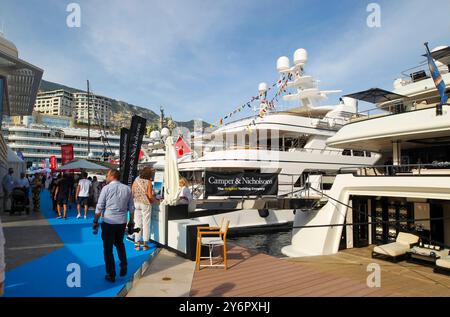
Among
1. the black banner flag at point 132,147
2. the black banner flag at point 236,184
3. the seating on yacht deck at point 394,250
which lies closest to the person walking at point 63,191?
the black banner flag at point 132,147

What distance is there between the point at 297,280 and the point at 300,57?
1724cm

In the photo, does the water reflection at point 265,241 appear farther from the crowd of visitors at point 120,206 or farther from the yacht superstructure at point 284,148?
the crowd of visitors at point 120,206

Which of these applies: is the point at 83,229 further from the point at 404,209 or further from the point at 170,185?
the point at 404,209

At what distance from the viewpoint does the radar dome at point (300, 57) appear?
20281 millimetres

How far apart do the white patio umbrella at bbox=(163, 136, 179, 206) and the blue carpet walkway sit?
1264 mm

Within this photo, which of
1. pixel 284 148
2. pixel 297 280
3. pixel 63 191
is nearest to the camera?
pixel 297 280

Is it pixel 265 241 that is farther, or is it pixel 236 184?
pixel 265 241

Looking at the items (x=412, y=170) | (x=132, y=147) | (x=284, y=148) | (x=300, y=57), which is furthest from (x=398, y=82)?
(x=132, y=147)

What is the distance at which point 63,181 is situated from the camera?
11727 mm

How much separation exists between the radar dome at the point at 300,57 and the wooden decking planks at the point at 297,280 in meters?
14.9

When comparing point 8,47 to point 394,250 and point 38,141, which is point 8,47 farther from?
point 38,141

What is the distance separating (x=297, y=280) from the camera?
229 inches
